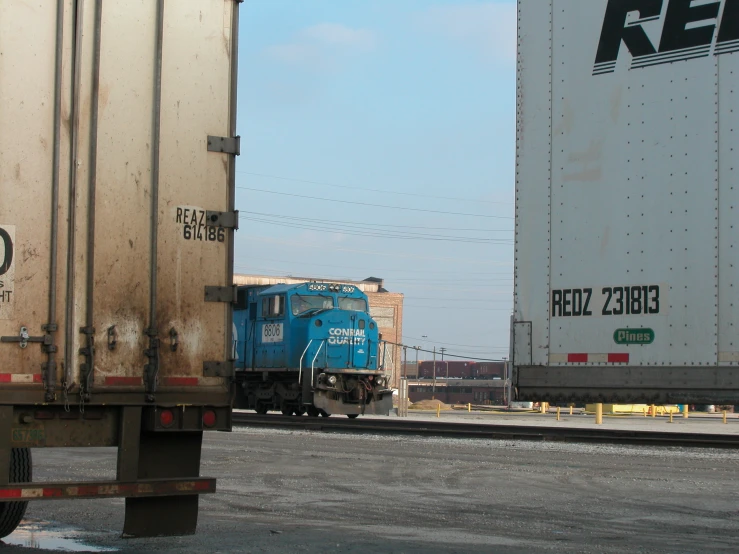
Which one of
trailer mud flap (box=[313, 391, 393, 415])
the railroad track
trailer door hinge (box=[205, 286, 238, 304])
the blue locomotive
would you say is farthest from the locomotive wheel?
trailer mud flap (box=[313, 391, 393, 415])

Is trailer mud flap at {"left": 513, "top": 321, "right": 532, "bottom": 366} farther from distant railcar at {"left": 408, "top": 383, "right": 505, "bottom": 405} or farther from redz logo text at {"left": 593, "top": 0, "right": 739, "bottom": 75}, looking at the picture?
distant railcar at {"left": 408, "top": 383, "right": 505, "bottom": 405}

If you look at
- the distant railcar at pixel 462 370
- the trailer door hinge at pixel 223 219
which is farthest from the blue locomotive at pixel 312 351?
the distant railcar at pixel 462 370

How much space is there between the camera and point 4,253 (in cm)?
634

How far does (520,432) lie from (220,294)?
1412 centimetres

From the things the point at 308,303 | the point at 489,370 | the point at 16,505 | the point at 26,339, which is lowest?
the point at 489,370

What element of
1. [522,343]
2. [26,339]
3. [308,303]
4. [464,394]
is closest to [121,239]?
[26,339]

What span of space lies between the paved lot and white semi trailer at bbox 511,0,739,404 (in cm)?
297

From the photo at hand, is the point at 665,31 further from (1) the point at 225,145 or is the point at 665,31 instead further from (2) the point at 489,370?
(2) the point at 489,370

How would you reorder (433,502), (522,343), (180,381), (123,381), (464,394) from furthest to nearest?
(464,394) → (433,502) → (180,381) → (123,381) → (522,343)

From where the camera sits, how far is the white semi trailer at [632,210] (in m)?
4.65

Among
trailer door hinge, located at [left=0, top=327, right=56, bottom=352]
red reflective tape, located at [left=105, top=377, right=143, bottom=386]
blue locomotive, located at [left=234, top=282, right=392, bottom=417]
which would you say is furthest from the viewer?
blue locomotive, located at [left=234, top=282, right=392, bottom=417]

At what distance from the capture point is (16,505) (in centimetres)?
777

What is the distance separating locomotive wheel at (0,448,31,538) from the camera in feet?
24.5

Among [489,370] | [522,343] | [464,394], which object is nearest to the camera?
[522,343]
